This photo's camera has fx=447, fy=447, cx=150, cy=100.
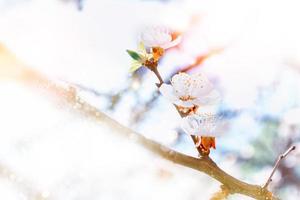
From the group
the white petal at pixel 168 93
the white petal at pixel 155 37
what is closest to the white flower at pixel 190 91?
the white petal at pixel 168 93

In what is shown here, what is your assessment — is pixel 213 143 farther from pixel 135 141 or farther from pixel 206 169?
pixel 135 141

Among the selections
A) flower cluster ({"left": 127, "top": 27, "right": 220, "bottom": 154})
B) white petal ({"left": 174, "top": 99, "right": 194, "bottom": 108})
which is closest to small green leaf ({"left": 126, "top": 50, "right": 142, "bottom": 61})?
flower cluster ({"left": 127, "top": 27, "right": 220, "bottom": 154})

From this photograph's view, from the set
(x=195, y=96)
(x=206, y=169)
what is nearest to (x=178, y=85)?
(x=195, y=96)

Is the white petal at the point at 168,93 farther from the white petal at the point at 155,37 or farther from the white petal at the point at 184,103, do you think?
the white petal at the point at 155,37

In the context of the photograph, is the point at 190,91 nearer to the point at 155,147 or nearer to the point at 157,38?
the point at 157,38

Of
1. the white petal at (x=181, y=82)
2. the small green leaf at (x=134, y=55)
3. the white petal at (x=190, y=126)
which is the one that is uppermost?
the small green leaf at (x=134, y=55)

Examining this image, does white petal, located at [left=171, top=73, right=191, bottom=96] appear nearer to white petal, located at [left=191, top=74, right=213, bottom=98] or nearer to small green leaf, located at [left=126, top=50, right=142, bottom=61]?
white petal, located at [left=191, top=74, right=213, bottom=98]

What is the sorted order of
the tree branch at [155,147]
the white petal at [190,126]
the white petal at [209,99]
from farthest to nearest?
the white petal at [209,99] → the white petal at [190,126] → the tree branch at [155,147]
